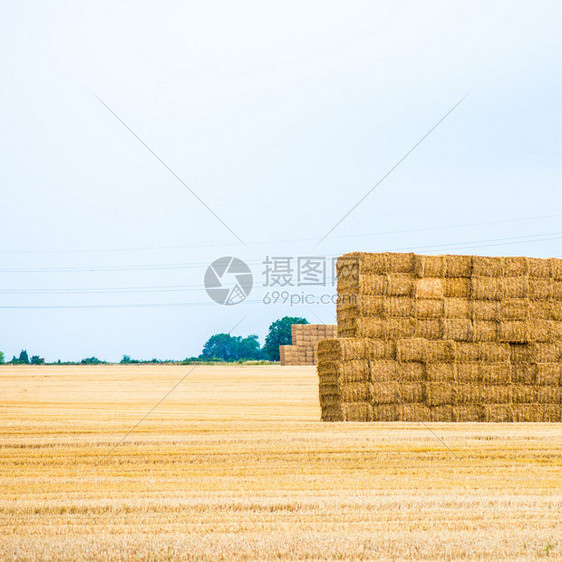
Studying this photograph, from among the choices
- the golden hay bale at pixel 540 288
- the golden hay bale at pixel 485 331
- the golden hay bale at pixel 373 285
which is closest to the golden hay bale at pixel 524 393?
the golden hay bale at pixel 485 331

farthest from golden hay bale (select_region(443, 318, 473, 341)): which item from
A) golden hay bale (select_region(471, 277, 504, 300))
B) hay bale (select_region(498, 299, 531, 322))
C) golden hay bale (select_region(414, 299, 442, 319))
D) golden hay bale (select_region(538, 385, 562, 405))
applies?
golden hay bale (select_region(538, 385, 562, 405))

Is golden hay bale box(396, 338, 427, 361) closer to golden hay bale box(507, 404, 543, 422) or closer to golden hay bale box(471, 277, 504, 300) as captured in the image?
golden hay bale box(471, 277, 504, 300)

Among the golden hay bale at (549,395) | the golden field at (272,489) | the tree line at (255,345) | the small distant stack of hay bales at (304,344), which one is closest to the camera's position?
the golden field at (272,489)

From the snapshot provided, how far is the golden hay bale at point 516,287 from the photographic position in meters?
18.4

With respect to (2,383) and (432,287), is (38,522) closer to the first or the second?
(432,287)

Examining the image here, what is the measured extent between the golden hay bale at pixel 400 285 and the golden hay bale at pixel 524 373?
2.68 metres

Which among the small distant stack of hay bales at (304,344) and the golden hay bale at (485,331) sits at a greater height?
the small distant stack of hay bales at (304,344)

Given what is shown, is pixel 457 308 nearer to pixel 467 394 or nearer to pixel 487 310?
pixel 487 310

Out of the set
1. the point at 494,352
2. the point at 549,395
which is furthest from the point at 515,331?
the point at 549,395

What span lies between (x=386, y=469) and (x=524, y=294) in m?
8.17

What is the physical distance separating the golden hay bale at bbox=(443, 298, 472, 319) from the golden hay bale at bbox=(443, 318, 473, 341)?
106 millimetres

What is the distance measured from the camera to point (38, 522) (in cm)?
797

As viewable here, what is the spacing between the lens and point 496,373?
18109mm

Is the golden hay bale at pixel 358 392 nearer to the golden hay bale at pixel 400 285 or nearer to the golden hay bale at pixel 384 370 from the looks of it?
the golden hay bale at pixel 384 370
